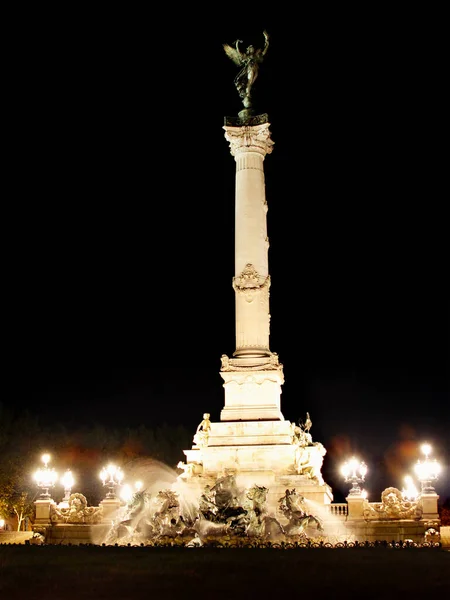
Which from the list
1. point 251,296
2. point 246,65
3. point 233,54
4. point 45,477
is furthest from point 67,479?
point 233,54

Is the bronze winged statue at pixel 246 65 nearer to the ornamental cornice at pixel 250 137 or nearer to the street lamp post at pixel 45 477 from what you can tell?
the ornamental cornice at pixel 250 137

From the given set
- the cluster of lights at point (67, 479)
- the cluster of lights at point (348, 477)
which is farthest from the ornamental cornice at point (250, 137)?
the cluster of lights at point (67, 479)

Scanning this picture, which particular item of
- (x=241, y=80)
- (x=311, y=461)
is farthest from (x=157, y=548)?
(x=241, y=80)

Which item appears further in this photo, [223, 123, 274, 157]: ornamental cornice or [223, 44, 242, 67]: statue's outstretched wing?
[223, 44, 242, 67]: statue's outstretched wing

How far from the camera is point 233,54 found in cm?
4362

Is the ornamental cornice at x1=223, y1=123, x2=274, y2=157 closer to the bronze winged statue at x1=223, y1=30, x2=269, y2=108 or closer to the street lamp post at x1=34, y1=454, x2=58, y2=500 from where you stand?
the bronze winged statue at x1=223, y1=30, x2=269, y2=108

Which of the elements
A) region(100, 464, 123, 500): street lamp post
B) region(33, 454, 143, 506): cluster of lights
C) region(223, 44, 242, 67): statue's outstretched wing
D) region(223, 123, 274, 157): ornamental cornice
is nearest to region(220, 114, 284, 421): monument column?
region(223, 123, 274, 157): ornamental cornice

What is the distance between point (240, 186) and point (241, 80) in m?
6.63

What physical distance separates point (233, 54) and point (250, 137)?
20.5 ft

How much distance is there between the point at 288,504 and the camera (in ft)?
89.0

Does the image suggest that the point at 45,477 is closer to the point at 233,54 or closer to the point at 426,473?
the point at 426,473

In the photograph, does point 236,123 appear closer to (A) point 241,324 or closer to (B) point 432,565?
(A) point 241,324

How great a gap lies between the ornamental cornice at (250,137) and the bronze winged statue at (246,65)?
2.29 m

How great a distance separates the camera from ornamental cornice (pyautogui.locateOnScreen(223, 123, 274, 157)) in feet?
132
